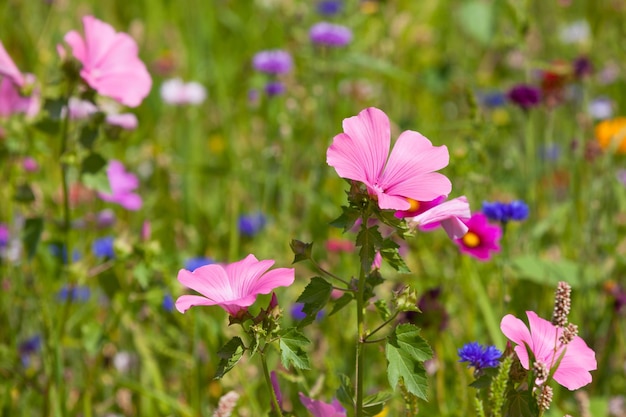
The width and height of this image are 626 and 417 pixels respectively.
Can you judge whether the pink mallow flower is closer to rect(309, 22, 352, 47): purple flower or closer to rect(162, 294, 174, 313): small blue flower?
rect(162, 294, 174, 313): small blue flower

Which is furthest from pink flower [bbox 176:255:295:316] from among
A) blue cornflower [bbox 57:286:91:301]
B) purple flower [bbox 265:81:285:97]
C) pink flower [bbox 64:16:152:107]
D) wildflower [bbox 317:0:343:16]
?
wildflower [bbox 317:0:343:16]

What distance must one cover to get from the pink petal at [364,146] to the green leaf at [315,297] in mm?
113

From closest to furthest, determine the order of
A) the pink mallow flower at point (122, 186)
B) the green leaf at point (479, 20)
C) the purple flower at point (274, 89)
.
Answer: the pink mallow flower at point (122, 186) → the purple flower at point (274, 89) → the green leaf at point (479, 20)

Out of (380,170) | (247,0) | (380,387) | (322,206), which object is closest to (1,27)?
(247,0)

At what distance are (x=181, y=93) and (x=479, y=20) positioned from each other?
3.28 ft

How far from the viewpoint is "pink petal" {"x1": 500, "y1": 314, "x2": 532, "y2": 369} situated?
829 mm

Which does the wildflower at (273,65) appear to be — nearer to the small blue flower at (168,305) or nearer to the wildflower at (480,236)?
the small blue flower at (168,305)

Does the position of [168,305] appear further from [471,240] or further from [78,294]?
[471,240]

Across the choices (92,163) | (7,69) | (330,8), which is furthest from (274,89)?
(7,69)

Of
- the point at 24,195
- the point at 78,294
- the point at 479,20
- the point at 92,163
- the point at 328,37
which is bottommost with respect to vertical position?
the point at 78,294

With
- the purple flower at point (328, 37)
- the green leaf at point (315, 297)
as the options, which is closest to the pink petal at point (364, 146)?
the green leaf at point (315, 297)

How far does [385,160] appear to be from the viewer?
0.84 m

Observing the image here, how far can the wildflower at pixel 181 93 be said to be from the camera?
2545 mm

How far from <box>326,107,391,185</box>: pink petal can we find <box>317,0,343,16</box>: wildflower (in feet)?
7.55
